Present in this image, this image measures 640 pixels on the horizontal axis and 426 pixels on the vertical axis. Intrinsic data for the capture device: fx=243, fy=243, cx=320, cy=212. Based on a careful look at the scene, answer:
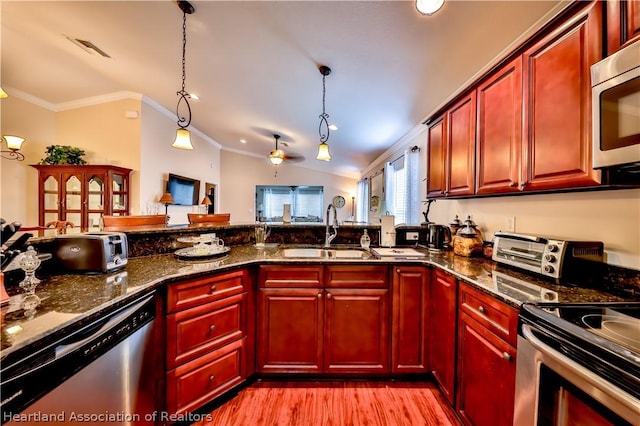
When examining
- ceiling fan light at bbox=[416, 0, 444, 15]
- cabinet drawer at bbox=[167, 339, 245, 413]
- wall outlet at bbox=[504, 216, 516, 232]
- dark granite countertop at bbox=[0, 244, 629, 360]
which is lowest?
cabinet drawer at bbox=[167, 339, 245, 413]

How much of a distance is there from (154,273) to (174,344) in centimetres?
42

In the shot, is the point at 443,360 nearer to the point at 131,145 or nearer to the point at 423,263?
the point at 423,263

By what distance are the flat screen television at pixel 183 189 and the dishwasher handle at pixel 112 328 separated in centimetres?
452

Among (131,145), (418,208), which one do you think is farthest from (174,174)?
(418,208)

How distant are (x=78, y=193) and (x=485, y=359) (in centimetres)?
566

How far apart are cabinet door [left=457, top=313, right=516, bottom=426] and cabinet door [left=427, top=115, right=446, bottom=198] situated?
1.17 meters

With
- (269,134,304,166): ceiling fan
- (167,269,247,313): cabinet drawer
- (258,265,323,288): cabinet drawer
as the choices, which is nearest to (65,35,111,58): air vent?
(269,134,304,166): ceiling fan

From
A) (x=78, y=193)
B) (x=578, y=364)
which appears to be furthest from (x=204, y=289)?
(x=78, y=193)

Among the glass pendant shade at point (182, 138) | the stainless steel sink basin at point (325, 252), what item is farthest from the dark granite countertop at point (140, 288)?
the glass pendant shade at point (182, 138)

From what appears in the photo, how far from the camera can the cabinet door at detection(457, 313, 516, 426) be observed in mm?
1074

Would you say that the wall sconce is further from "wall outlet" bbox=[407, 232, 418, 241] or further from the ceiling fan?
"wall outlet" bbox=[407, 232, 418, 241]

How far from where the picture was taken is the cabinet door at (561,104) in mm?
1036

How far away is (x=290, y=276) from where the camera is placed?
177 centimetres

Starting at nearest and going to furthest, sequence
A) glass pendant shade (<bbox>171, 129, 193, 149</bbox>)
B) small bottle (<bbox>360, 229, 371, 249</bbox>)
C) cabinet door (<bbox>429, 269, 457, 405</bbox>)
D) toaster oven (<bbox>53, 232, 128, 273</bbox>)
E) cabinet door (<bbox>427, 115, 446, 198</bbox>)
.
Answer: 1. toaster oven (<bbox>53, 232, 128, 273</bbox>)
2. cabinet door (<bbox>429, 269, 457, 405</bbox>)
3. cabinet door (<bbox>427, 115, 446, 198</bbox>)
4. small bottle (<bbox>360, 229, 371, 249</bbox>)
5. glass pendant shade (<bbox>171, 129, 193, 149</bbox>)
